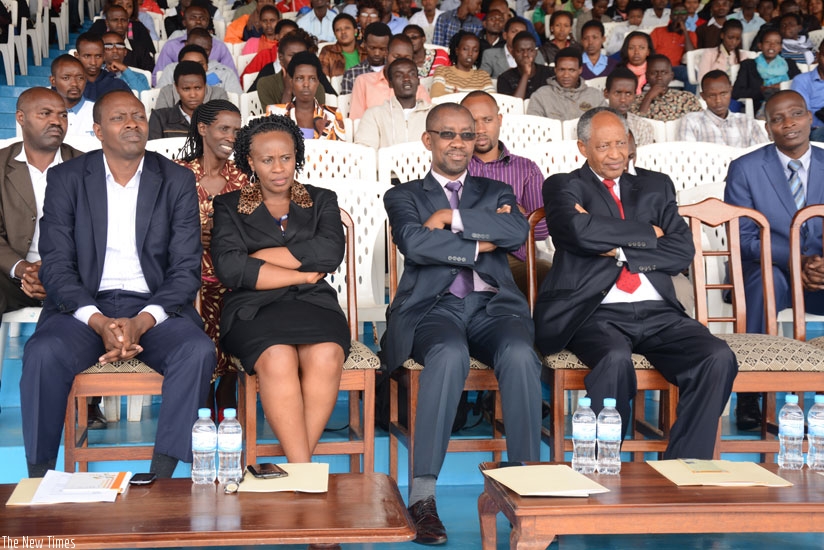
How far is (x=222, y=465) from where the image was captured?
2.30 m

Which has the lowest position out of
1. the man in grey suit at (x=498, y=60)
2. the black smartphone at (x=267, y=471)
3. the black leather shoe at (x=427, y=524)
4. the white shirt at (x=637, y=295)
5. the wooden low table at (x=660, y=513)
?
the black leather shoe at (x=427, y=524)

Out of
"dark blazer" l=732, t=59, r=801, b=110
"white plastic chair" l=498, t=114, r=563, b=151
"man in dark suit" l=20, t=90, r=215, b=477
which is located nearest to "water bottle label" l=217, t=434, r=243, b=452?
"man in dark suit" l=20, t=90, r=215, b=477

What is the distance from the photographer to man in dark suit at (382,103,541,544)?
2.96 metres

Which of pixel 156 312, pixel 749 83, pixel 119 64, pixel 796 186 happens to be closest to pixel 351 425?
pixel 156 312

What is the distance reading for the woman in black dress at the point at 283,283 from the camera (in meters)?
2.94

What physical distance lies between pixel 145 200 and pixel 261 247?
424mm

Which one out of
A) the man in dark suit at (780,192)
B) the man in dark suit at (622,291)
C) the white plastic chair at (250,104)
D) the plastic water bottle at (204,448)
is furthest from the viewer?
the white plastic chair at (250,104)

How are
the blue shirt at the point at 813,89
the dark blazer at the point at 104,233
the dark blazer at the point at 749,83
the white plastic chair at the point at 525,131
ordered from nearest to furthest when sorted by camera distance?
the dark blazer at the point at 104,233
the white plastic chair at the point at 525,131
the blue shirt at the point at 813,89
the dark blazer at the point at 749,83

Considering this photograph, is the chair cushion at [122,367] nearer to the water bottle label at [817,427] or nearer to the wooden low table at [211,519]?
the wooden low table at [211,519]

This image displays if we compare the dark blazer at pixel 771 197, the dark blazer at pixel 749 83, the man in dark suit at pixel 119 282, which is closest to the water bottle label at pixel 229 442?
the man in dark suit at pixel 119 282

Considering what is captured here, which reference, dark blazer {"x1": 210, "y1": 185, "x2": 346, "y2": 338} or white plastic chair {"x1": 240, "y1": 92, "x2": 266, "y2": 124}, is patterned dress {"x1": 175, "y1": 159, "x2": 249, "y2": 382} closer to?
dark blazer {"x1": 210, "y1": 185, "x2": 346, "y2": 338}

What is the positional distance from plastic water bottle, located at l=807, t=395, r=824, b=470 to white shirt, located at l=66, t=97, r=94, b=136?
12.8 feet

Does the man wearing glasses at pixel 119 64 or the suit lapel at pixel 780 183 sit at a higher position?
the man wearing glasses at pixel 119 64

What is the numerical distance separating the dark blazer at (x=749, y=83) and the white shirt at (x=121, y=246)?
18.9ft
